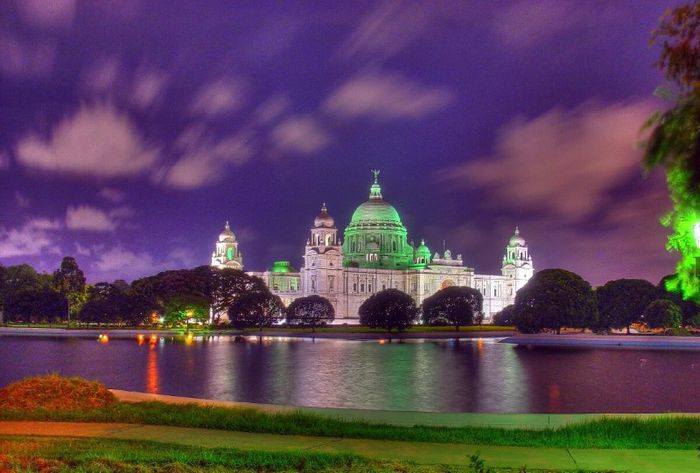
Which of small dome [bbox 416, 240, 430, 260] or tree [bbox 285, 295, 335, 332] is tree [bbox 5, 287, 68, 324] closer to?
tree [bbox 285, 295, 335, 332]

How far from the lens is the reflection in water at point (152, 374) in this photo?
39312mm

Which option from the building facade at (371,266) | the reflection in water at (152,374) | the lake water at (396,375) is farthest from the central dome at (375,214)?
the reflection in water at (152,374)

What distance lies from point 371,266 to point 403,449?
501ft

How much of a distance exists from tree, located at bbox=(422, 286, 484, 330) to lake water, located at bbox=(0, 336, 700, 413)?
139 ft

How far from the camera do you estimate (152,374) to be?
4700 cm

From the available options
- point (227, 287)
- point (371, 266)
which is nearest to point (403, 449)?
point (227, 287)

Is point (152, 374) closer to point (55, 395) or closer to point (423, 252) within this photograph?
point (55, 395)

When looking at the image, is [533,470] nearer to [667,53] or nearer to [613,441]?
[613,441]

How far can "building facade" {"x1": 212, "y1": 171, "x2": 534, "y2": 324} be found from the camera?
159 metres

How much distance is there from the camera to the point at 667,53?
38.5 ft

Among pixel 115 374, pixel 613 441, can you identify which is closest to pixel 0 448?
pixel 613 441

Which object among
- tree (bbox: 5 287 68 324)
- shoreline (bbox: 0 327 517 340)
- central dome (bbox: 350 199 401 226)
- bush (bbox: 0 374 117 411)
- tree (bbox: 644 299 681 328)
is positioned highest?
central dome (bbox: 350 199 401 226)

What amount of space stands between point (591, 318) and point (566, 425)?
83317 millimetres

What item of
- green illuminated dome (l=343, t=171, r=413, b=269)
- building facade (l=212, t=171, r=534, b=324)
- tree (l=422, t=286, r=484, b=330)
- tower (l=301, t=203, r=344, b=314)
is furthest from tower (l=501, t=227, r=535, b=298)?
tree (l=422, t=286, r=484, b=330)
